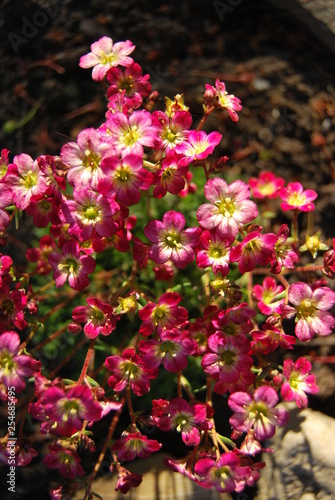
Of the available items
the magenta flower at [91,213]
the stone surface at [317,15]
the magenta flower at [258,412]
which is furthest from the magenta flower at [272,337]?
the stone surface at [317,15]

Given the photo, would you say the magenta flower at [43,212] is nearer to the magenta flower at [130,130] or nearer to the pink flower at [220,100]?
the magenta flower at [130,130]

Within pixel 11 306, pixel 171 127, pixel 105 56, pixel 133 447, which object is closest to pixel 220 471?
pixel 133 447

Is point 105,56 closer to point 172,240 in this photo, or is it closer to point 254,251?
point 172,240

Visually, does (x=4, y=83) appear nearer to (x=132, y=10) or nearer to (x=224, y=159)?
(x=132, y=10)

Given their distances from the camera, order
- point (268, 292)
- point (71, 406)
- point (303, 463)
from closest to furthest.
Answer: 1. point (71, 406)
2. point (268, 292)
3. point (303, 463)

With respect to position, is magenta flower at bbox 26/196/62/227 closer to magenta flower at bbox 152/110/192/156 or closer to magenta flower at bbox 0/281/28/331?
magenta flower at bbox 0/281/28/331

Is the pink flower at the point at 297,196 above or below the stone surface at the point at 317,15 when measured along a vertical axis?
below
